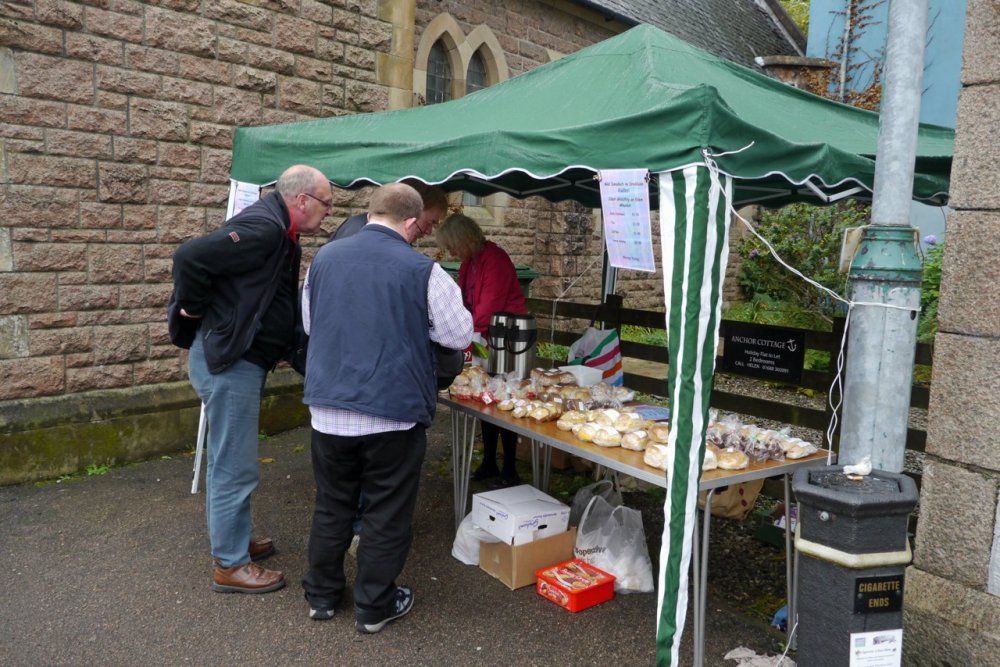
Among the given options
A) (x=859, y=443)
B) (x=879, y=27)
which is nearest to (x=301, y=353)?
(x=859, y=443)

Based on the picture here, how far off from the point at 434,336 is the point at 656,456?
1059 millimetres

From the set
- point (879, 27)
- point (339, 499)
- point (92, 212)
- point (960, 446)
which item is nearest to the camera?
point (960, 446)

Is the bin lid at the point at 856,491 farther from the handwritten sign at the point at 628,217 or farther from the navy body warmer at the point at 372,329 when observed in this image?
the navy body warmer at the point at 372,329

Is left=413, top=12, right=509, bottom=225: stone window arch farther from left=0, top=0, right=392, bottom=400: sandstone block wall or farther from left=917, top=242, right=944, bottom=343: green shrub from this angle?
left=917, top=242, right=944, bottom=343: green shrub

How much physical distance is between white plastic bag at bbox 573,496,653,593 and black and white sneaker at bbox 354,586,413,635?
36.5 inches

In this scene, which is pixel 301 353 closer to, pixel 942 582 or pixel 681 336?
pixel 681 336

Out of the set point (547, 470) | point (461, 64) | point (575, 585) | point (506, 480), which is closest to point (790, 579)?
point (575, 585)

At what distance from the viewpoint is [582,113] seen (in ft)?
11.5

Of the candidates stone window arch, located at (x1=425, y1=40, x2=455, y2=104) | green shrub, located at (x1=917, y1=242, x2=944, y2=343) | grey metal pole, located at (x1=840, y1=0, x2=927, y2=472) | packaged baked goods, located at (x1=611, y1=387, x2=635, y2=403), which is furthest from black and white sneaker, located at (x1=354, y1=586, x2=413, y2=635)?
stone window arch, located at (x1=425, y1=40, x2=455, y2=104)

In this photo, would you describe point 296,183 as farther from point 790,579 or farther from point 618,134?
point 790,579

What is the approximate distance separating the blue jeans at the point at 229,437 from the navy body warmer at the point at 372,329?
0.52 m

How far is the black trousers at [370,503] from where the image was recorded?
10.8 feet

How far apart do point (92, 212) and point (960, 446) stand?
5.58 meters

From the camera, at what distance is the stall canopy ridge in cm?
290
